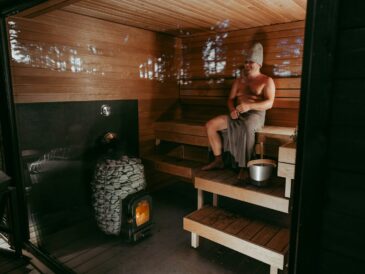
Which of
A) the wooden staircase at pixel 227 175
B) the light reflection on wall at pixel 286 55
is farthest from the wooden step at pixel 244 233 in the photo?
the light reflection on wall at pixel 286 55

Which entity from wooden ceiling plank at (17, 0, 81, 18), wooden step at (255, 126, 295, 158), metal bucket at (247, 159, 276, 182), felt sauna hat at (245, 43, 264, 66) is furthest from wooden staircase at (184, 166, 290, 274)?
wooden ceiling plank at (17, 0, 81, 18)

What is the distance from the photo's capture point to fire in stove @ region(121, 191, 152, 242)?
3471mm

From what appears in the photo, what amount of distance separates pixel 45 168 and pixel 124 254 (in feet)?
4.91

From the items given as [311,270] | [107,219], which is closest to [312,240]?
[311,270]

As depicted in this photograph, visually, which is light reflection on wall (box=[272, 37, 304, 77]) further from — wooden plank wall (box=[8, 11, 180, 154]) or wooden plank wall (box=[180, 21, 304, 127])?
Result: wooden plank wall (box=[8, 11, 180, 154])

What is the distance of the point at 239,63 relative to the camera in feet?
15.4

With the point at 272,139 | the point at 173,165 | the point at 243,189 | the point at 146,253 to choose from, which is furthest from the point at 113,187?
the point at 272,139

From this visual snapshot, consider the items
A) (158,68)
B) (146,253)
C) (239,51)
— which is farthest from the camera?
(158,68)

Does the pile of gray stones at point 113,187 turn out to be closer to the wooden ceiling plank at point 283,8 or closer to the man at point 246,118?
the man at point 246,118

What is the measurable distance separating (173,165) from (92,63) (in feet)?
6.43

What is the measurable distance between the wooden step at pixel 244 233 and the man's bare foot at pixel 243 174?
0.47 m

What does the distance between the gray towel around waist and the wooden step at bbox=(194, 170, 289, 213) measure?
279mm

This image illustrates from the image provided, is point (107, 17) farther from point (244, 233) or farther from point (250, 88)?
point (244, 233)

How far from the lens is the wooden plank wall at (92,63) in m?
3.31
